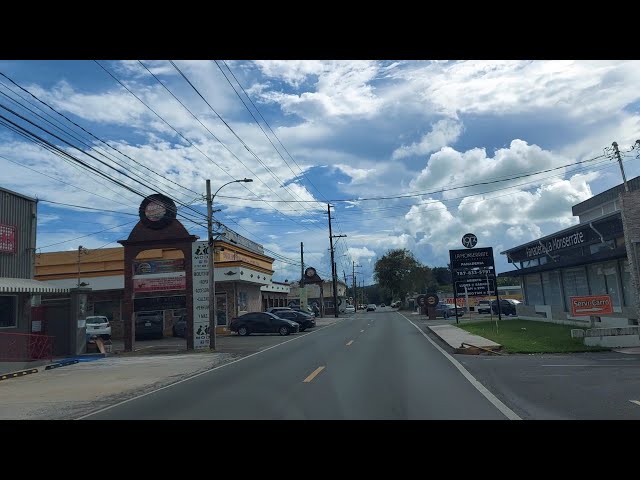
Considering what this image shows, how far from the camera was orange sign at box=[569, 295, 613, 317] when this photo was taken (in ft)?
65.2

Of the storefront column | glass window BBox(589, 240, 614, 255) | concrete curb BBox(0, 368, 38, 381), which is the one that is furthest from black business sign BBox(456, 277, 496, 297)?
concrete curb BBox(0, 368, 38, 381)

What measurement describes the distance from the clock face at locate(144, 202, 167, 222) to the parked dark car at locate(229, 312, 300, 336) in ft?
35.2

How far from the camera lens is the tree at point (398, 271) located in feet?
308

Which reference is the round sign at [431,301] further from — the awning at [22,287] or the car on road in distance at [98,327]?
the awning at [22,287]

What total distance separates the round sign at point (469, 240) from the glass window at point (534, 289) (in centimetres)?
684

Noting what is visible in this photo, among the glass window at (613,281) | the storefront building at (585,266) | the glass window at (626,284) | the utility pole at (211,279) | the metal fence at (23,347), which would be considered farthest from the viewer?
the utility pole at (211,279)

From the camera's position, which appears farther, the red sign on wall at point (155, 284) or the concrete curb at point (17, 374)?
the red sign on wall at point (155, 284)

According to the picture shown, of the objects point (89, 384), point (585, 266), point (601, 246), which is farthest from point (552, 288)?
point (89, 384)

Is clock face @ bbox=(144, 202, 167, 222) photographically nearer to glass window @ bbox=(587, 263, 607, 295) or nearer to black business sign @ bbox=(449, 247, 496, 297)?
black business sign @ bbox=(449, 247, 496, 297)

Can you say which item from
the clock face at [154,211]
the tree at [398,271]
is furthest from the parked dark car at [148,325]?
the tree at [398,271]

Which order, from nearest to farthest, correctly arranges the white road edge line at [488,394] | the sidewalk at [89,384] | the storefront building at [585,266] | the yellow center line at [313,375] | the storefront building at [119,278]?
the white road edge line at [488,394]
the sidewalk at [89,384]
the yellow center line at [313,375]
the storefront building at [585,266]
the storefront building at [119,278]

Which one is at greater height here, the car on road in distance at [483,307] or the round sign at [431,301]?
the round sign at [431,301]

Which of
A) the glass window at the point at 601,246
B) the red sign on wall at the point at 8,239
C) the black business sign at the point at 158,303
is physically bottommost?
the black business sign at the point at 158,303
